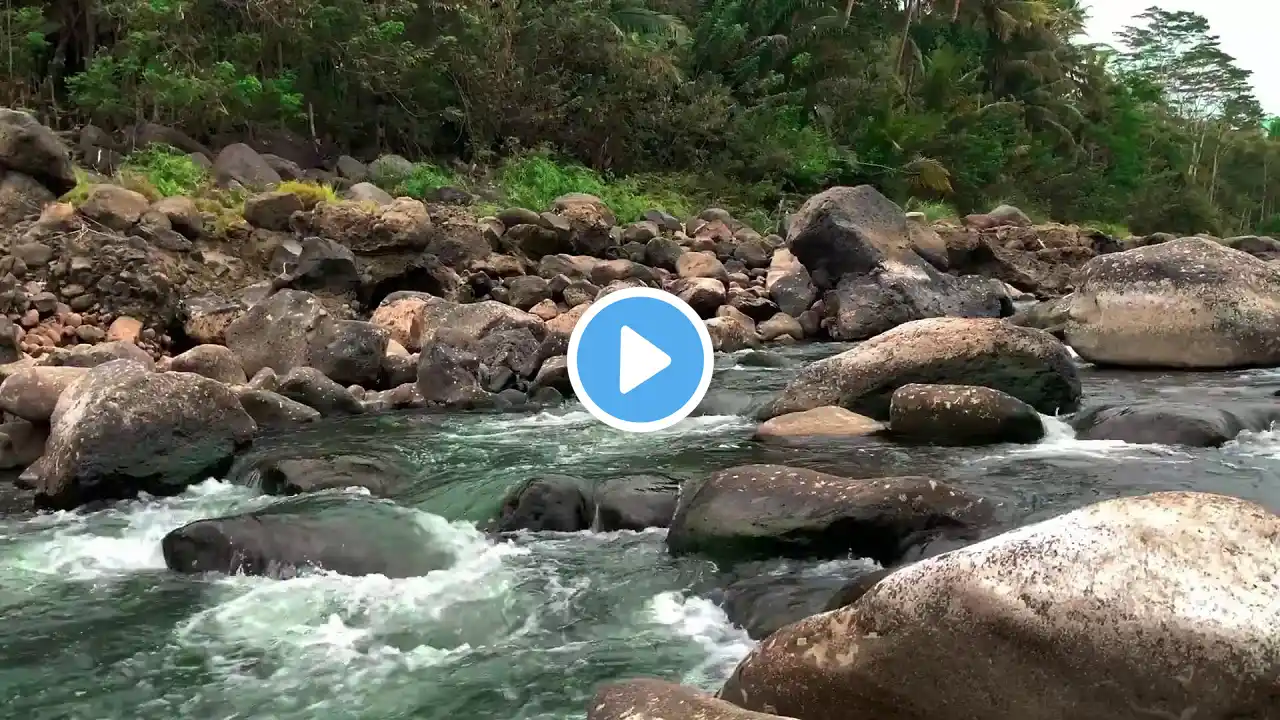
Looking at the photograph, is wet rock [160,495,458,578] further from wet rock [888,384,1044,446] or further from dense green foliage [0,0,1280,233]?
dense green foliage [0,0,1280,233]

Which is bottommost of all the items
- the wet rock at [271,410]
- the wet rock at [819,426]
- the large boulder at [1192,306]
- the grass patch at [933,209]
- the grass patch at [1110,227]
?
the wet rock at [271,410]

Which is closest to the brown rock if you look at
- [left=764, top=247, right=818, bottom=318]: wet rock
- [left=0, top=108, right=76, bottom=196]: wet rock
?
[left=0, top=108, right=76, bottom=196]: wet rock

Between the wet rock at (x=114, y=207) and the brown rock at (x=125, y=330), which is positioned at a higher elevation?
the wet rock at (x=114, y=207)

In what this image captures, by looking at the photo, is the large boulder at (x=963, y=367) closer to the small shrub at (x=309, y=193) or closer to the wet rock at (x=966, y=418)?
the wet rock at (x=966, y=418)

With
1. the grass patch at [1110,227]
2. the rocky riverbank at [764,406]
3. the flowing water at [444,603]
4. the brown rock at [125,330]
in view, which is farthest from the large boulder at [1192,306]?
the grass patch at [1110,227]

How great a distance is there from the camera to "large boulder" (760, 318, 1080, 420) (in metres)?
8.32

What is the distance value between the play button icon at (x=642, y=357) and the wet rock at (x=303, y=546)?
2.20m

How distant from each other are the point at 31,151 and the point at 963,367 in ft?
38.5

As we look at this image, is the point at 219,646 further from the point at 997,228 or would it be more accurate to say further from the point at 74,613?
the point at 997,228

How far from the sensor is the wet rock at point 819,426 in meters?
7.92

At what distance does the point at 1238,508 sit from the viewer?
3398 millimetres

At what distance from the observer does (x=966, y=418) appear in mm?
7434

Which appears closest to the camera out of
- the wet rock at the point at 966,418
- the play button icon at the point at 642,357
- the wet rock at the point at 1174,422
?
the play button icon at the point at 642,357

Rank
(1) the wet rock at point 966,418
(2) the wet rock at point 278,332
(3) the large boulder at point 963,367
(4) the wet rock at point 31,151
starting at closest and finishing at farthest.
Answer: (1) the wet rock at point 966,418
(3) the large boulder at point 963,367
(2) the wet rock at point 278,332
(4) the wet rock at point 31,151
